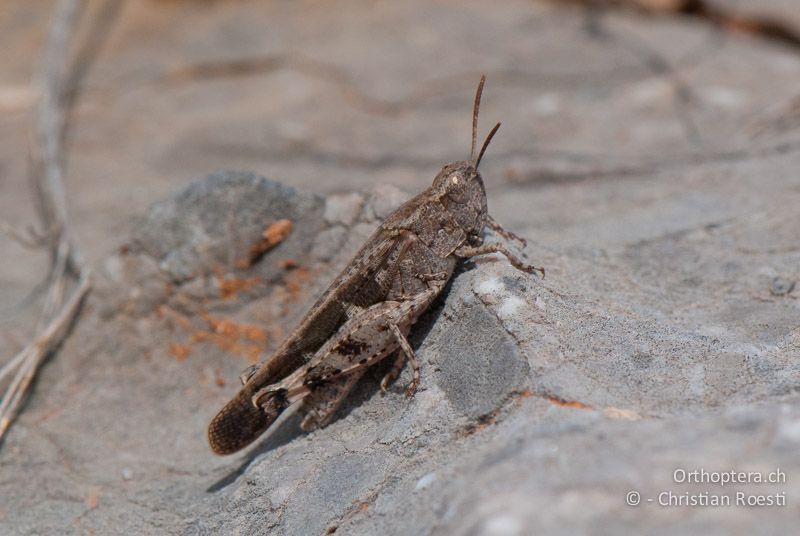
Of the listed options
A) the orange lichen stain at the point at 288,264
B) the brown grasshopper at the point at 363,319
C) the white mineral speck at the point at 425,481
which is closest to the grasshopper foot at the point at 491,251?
the brown grasshopper at the point at 363,319

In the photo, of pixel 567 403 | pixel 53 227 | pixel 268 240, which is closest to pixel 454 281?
pixel 567 403

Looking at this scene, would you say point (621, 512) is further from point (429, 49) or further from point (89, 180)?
point (429, 49)

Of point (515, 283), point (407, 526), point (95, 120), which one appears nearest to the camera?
point (407, 526)

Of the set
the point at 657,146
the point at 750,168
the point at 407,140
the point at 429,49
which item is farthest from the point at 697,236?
Result: the point at 429,49

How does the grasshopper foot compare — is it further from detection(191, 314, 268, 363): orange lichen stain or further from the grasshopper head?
detection(191, 314, 268, 363): orange lichen stain

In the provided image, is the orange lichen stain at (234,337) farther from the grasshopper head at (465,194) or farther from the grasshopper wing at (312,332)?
the grasshopper head at (465,194)

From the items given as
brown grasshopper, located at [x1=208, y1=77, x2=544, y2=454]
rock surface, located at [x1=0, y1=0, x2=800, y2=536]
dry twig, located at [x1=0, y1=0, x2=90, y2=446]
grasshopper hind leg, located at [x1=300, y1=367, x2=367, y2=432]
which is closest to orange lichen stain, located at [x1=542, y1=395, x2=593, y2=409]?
rock surface, located at [x1=0, y1=0, x2=800, y2=536]
